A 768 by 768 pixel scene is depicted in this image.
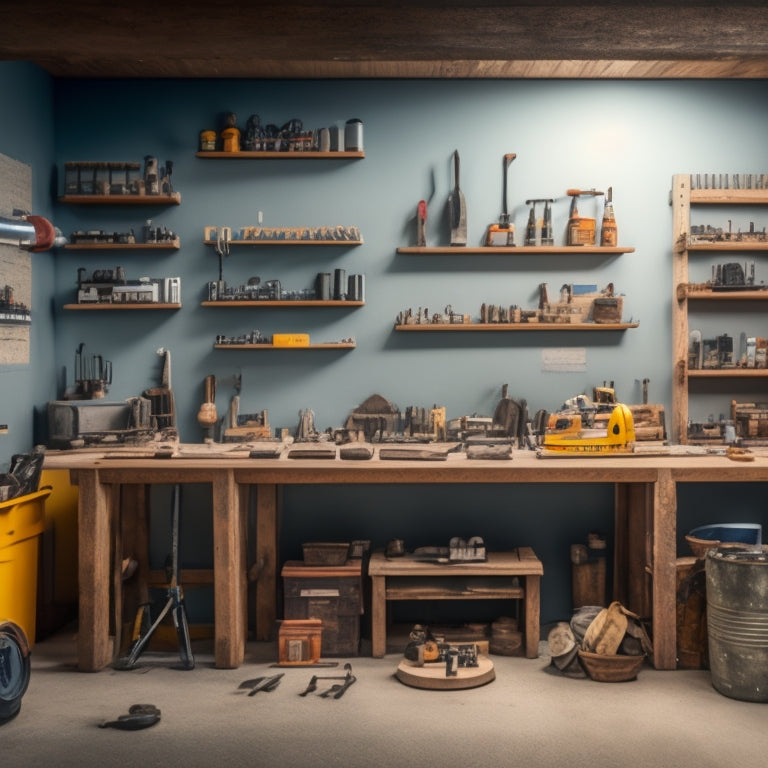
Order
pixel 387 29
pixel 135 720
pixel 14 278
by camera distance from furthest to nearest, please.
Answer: pixel 14 278
pixel 135 720
pixel 387 29

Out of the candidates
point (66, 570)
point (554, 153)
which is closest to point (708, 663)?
point (554, 153)

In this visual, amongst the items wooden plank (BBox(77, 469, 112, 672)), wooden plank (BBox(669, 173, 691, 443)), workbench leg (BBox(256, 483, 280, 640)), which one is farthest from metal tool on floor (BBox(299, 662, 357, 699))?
wooden plank (BBox(669, 173, 691, 443))

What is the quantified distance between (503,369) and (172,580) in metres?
2.34

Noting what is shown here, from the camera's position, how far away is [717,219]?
5.39 m

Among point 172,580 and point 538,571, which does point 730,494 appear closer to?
point 538,571

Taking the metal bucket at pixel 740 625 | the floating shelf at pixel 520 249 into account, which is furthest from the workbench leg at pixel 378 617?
the floating shelf at pixel 520 249

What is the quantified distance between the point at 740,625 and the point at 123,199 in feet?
13.5

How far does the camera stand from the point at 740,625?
3.92 metres

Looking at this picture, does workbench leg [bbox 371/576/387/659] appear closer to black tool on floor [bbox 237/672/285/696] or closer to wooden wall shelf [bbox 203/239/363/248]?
black tool on floor [bbox 237/672/285/696]

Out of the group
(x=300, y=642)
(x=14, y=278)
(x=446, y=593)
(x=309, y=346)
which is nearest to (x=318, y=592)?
(x=300, y=642)

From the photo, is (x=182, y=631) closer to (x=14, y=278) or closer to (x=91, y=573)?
(x=91, y=573)

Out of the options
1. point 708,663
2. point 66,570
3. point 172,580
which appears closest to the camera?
point 708,663

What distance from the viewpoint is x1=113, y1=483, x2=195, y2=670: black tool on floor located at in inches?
173

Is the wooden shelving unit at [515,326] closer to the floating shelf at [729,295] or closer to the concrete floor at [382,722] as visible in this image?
the floating shelf at [729,295]
